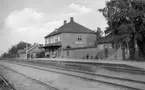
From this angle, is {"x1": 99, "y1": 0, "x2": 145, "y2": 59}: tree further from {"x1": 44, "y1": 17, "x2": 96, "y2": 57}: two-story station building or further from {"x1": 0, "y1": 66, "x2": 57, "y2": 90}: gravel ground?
{"x1": 44, "y1": 17, "x2": 96, "y2": 57}: two-story station building

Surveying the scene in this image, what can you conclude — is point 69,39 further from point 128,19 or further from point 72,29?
point 128,19

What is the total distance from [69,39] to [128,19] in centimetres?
3136

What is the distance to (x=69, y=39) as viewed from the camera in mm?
55875

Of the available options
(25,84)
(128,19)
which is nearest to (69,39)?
(128,19)

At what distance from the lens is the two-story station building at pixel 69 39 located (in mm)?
54781

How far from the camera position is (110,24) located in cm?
2720

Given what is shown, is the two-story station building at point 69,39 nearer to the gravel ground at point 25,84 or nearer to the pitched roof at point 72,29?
the pitched roof at point 72,29

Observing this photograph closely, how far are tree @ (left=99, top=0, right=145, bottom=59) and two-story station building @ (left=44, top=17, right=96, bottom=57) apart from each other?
27061 millimetres

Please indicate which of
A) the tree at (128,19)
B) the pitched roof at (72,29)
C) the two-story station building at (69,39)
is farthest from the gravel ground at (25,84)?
the pitched roof at (72,29)

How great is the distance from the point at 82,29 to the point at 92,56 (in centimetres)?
2189

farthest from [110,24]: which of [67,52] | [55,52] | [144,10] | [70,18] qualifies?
[70,18]

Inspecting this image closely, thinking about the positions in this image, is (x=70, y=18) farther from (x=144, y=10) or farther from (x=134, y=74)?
(x=134, y=74)

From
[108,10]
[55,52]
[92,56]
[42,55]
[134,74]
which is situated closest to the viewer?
[134,74]

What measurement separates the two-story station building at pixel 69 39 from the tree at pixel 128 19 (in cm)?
2706
